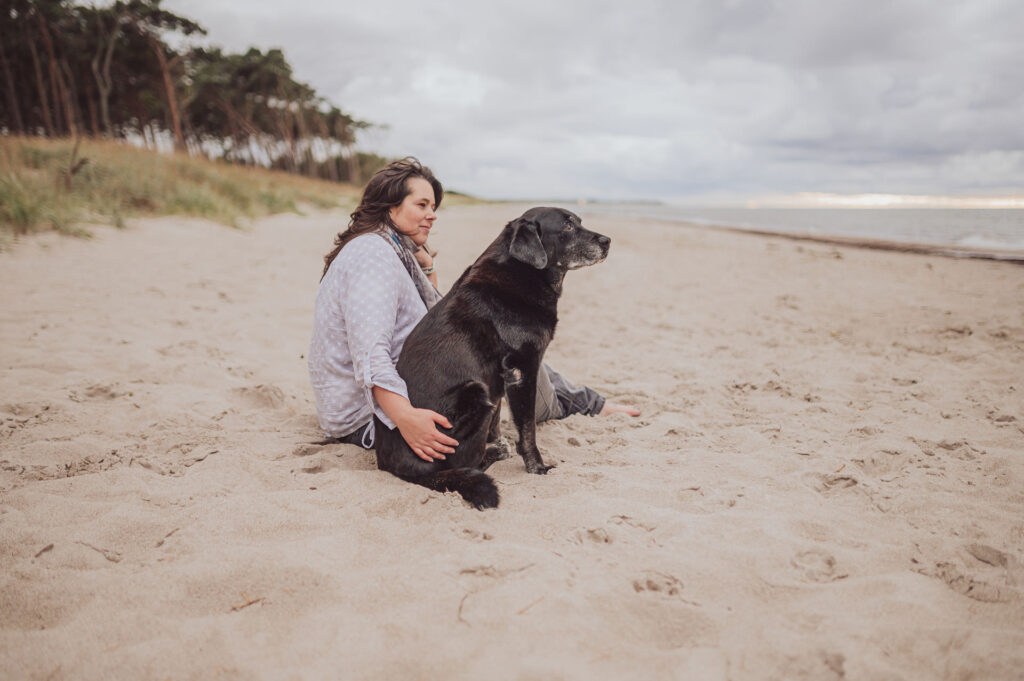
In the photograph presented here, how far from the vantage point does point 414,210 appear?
10.1 ft

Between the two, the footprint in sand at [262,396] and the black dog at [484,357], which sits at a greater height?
the black dog at [484,357]

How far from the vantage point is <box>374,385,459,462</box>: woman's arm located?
2.51 meters

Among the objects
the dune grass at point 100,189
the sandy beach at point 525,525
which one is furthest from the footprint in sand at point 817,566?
the dune grass at point 100,189

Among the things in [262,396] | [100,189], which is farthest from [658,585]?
[100,189]

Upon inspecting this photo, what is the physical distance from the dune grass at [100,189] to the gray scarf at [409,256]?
643 centimetres

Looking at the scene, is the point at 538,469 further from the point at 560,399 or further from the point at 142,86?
the point at 142,86

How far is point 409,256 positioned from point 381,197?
388 mm

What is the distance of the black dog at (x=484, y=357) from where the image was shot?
2607mm

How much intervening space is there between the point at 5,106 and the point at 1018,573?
4070 cm

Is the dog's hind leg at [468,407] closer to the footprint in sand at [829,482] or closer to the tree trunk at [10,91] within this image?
the footprint in sand at [829,482]

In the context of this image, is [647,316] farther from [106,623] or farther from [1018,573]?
[106,623]

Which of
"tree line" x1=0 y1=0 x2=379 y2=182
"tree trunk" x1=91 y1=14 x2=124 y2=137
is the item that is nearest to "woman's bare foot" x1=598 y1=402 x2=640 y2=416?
"tree line" x1=0 y1=0 x2=379 y2=182

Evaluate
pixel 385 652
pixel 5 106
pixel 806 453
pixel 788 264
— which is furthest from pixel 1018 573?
pixel 5 106

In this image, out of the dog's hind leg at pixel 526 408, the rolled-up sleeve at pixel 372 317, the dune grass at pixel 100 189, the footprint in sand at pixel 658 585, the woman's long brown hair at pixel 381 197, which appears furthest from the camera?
the dune grass at pixel 100 189
